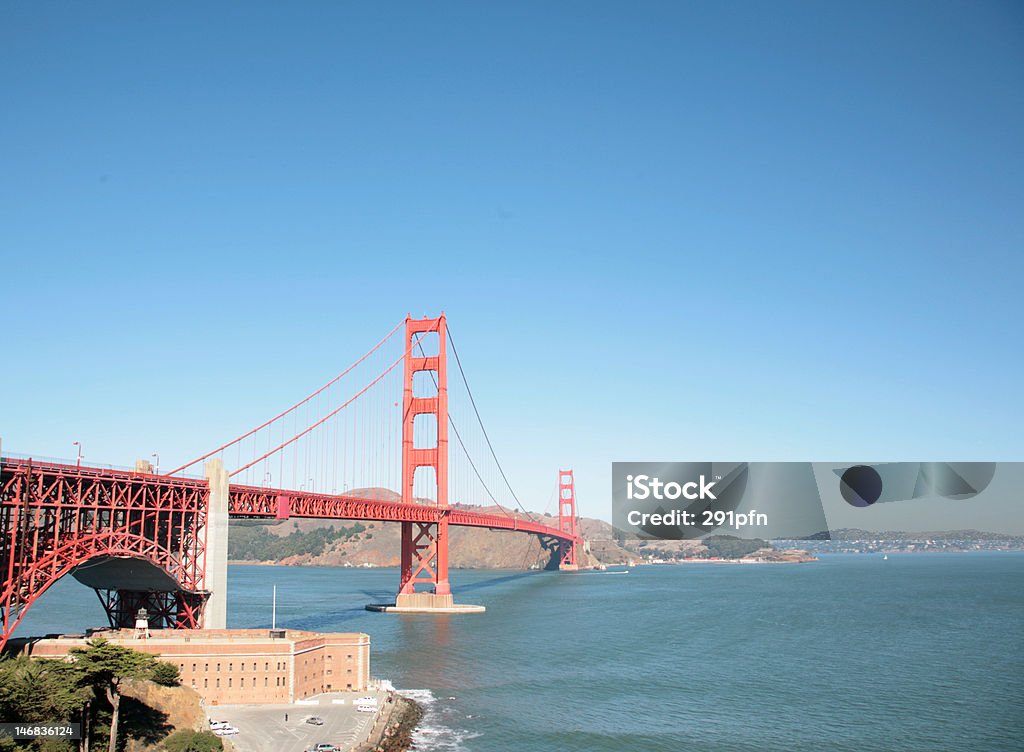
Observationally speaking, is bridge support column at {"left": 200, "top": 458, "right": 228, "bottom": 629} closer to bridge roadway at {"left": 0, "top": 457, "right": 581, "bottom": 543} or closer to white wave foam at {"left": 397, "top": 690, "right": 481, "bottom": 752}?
bridge roadway at {"left": 0, "top": 457, "right": 581, "bottom": 543}

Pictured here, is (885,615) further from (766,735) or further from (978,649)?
(766,735)

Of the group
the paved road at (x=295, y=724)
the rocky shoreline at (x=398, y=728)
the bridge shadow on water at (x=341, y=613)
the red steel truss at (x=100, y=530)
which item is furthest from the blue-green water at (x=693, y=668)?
the red steel truss at (x=100, y=530)

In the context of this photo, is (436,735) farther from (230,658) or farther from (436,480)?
(436,480)

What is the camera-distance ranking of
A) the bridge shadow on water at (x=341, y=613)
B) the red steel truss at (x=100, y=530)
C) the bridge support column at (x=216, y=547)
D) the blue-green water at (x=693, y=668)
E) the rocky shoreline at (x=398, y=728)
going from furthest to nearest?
the bridge shadow on water at (x=341, y=613)
the bridge support column at (x=216, y=547)
the blue-green water at (x=693, y=668)
the red steel truss at (x=100, y=530)
the rocky shoreline at (x=398, y=728)

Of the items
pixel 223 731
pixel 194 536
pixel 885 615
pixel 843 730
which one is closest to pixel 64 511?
pixel 194 536

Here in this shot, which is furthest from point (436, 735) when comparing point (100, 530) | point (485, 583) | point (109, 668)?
point (485, 583)

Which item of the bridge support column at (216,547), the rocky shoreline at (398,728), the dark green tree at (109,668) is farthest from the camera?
the bridge support column at (216,547)

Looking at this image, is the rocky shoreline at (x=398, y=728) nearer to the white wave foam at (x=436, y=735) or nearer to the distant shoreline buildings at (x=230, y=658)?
the white wave foam at (x=436, y=735)

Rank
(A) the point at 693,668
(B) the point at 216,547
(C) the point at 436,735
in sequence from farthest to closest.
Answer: (A) the point at 693,668
(B) the point at 216,547
(C) the point at 436,735
